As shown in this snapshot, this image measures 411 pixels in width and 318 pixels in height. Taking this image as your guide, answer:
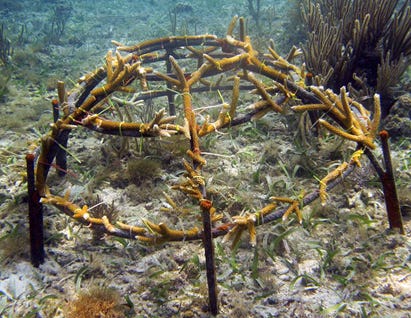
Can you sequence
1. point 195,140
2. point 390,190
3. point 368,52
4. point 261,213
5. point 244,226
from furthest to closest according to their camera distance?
point 368,52 < point 390,190 < point 195,140 < point 261,213 < point 244,226

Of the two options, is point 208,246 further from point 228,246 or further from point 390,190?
point 390,190

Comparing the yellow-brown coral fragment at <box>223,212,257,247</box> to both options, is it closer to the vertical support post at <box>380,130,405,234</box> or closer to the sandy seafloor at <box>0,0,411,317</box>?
the sandy seafloor at <box>0,0,411,317</box>

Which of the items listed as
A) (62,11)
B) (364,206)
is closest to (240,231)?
(364,206)

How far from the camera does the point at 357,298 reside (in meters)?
2.58

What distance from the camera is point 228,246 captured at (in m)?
3.10

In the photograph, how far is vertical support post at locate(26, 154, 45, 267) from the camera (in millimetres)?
2600

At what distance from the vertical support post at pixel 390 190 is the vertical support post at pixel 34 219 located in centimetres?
309

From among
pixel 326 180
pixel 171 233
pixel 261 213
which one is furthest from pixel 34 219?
pixel 326 180

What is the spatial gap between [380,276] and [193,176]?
6.40 feet

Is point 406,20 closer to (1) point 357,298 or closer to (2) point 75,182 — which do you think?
(1) point 357,298

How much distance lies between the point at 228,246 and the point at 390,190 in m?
1.65

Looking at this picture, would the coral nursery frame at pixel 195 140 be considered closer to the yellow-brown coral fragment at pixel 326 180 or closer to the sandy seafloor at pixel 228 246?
the yellow-brown coral fragment at pixel 326 180

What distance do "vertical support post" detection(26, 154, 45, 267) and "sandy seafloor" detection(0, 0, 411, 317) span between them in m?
0.14

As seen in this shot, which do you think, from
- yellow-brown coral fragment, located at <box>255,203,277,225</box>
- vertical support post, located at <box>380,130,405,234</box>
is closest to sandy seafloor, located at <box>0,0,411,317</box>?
vertical support post, located at <box>380,130,405,234</box>
